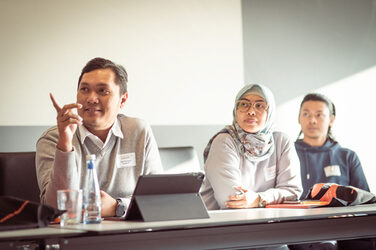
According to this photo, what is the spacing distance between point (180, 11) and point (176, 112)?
73 cm

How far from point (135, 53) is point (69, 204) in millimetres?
2269

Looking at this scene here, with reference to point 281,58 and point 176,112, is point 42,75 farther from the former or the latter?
point 281,58

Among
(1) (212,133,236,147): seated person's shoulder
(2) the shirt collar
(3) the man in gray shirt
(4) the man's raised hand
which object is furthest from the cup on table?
(1) (212,133,236,147): seated person's shoulder

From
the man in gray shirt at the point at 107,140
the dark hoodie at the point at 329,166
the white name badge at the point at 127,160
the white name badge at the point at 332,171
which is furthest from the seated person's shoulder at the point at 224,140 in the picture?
the white name badge at the point at 332,171

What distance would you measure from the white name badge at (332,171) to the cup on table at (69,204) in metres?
2.57

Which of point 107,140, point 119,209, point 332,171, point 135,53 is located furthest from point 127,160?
point 332,171

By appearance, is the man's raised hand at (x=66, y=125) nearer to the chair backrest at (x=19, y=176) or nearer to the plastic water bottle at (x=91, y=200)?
the plastic water bottle at (x=91, y=200)

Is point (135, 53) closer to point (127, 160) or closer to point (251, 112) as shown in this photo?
point (251, 112)

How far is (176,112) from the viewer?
13.5ft

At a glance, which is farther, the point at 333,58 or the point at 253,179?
the point at 333,58

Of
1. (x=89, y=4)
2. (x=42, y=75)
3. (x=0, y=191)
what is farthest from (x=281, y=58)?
(x=0, y=191)

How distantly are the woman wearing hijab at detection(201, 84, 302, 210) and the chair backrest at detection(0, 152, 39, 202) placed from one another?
0.88 metres

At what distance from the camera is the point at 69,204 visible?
1.83 m

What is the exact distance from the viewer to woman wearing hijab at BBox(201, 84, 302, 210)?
2842 mm
